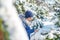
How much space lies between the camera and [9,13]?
3.54 ft

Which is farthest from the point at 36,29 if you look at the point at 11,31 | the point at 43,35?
the point at 11,31

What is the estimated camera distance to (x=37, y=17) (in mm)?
1141

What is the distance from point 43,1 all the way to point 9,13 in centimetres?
28

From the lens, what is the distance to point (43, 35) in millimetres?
1086

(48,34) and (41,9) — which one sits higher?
(41,9)

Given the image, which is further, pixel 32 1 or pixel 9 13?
pixel 32 1

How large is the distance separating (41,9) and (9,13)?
0.78ft

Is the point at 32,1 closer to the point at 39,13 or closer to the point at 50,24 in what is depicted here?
the point at 39,13

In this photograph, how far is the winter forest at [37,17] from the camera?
1062 millimetres

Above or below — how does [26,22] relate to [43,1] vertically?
below

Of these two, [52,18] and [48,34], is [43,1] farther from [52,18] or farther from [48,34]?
[48,34]

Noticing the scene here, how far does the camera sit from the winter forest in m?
1.06

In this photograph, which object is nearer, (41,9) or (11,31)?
(11,31)

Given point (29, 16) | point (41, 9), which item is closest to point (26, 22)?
point (29, 16)
